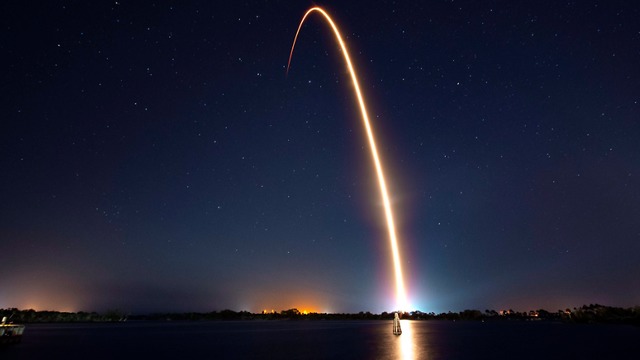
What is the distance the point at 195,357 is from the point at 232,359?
552 cm

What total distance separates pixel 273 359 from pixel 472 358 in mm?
27016

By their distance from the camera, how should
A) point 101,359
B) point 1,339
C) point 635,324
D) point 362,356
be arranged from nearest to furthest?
point 101,359 → point 362,356 → point 1,339 → point 635,324

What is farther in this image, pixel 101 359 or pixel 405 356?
pixel 405 356

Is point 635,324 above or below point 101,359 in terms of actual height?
above

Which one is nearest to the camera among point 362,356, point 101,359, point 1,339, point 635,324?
point 101,359

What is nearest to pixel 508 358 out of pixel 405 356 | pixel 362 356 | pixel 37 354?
pixel 405 356

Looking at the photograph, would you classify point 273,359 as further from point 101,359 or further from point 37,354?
point 37,354

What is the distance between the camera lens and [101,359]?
178 ft

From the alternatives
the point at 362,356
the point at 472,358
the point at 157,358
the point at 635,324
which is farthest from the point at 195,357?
the point at 635,324

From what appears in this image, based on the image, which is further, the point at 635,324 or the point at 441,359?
the point at 635,324

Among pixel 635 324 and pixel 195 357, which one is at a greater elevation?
pixel 635 324

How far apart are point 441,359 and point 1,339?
73738 mm

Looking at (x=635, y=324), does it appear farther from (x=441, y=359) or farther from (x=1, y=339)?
(x=1, y=339)

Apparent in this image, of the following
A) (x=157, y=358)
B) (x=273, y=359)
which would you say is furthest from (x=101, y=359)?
(x=273, y=359)
